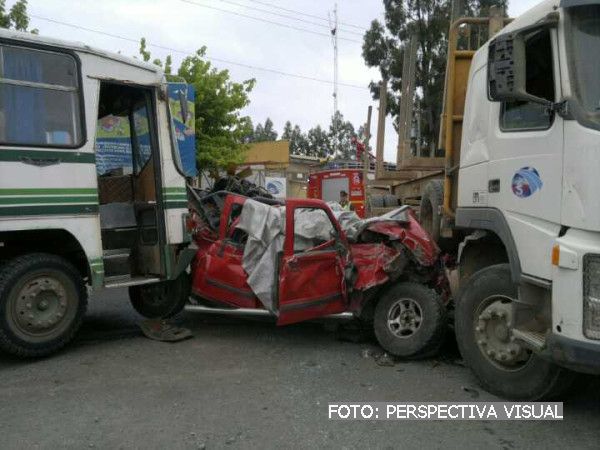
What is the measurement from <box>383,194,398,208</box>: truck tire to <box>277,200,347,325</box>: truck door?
4.60m

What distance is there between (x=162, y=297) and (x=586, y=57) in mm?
4969

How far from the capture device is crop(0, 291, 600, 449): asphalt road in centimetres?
350

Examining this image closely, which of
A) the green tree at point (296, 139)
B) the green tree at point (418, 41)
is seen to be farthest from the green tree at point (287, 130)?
the green tree at point (418, 41)

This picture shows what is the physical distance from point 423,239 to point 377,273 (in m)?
0.64

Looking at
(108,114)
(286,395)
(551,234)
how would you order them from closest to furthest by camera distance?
(551,234) < (286,395) < (108,114)

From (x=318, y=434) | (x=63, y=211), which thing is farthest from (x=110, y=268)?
(x=318, y=434)

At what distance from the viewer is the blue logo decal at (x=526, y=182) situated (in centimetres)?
357

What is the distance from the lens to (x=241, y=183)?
7582mm

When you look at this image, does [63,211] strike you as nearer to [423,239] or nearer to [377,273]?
[377,273]

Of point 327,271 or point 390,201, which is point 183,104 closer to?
point 327,271

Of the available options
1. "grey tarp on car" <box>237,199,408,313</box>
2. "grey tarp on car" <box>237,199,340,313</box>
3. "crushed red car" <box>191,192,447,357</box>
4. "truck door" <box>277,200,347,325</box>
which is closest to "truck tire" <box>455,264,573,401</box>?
"crushed red car" <box>191,192,447,357</box>

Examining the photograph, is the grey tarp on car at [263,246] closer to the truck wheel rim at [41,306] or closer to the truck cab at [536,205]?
the truck wheel rim at [41,306]

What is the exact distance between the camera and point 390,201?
10234 mm

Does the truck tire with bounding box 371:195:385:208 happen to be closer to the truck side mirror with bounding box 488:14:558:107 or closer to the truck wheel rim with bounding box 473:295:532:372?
the truck wheel rim with bounding box 473:295:532:372
